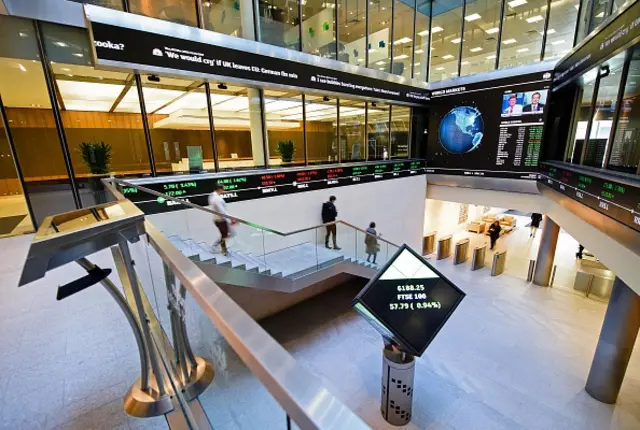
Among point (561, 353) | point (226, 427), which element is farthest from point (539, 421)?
point (226, 427)

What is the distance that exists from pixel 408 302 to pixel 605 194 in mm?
3235

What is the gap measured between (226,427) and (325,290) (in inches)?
282

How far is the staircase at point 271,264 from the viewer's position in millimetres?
4461

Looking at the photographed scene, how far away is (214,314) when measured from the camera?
812 millimetres

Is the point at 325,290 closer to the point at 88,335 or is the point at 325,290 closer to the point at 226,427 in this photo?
the point at 88,335

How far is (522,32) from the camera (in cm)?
888

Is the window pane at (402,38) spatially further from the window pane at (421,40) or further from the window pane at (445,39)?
the window pane at (445,39)

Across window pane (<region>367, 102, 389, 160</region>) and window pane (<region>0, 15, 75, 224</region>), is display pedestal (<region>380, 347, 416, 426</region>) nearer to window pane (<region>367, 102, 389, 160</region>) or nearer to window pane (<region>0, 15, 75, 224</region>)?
window pane (<region>0, 15, 75, 224</region>)

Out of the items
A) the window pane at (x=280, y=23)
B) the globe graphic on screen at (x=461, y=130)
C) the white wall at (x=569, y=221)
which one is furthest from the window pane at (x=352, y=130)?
the white wall at (x=569, y=221)

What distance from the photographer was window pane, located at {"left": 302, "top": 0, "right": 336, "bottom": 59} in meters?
7.31

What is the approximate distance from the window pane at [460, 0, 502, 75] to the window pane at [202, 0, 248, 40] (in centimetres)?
750

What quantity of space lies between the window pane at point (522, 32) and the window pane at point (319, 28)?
217 inches

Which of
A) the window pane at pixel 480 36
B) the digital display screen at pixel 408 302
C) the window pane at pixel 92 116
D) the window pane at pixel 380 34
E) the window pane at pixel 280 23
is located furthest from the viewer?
the window pane at pixel 480 36

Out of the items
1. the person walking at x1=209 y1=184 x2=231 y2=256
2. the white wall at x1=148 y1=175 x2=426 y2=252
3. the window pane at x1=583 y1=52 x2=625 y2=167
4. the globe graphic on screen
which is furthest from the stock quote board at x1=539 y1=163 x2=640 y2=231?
the person walking at x1=209 y1=184 x2=231 y2=256
